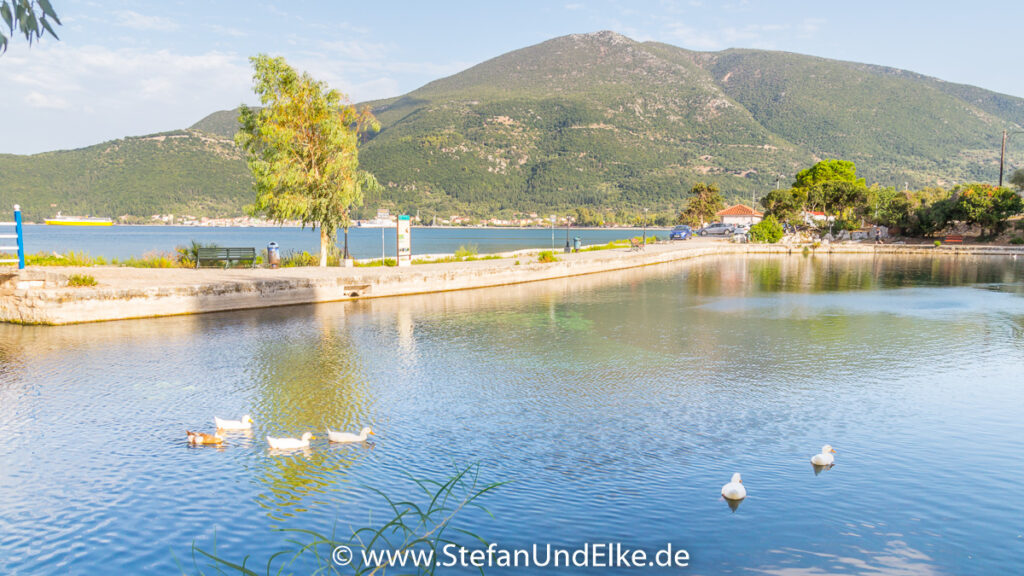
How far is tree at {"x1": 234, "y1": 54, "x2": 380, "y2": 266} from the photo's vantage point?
26531 millimetres

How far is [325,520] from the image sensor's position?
5.82 meters

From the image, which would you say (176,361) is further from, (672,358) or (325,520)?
(672,358)

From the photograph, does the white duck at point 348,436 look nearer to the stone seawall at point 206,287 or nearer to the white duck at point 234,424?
the white duck at point 234,424

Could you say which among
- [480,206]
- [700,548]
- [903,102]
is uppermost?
[903,102]

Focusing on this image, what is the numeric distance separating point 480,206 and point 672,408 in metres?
163

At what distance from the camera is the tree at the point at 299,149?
2653 cm

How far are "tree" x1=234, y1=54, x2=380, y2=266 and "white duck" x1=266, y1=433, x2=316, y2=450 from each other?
67.8ft

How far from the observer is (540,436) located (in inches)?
324

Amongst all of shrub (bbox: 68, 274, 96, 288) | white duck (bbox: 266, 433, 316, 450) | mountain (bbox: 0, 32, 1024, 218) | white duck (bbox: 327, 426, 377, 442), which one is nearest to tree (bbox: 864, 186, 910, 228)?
mountain (bbox: 0, 32, 1024, 218)

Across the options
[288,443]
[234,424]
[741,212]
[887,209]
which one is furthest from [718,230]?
[288,443]

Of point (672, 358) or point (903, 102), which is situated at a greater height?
point (903, 102)

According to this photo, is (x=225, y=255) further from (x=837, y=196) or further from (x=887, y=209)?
(x=837, y=196)

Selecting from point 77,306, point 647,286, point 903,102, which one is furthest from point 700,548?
point 903,102

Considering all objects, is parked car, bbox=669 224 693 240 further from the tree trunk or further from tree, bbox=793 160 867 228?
the tree trunk
